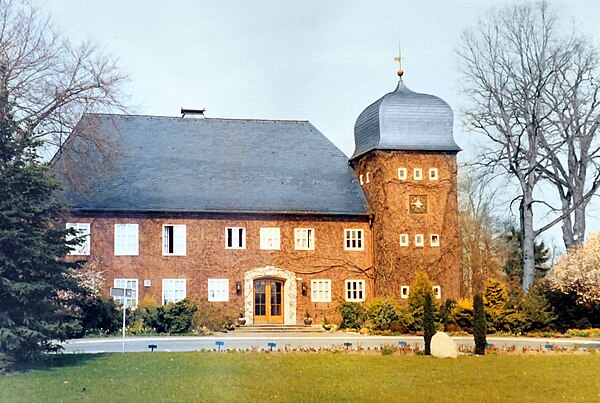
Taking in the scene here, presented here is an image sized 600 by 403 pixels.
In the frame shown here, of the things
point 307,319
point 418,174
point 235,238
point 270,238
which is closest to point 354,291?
point 307,319

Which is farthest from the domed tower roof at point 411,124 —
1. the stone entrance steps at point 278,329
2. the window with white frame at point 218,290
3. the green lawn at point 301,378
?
the green lawn at point 301,378

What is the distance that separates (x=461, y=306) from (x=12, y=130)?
14.6 m

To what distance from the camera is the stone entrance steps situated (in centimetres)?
2712

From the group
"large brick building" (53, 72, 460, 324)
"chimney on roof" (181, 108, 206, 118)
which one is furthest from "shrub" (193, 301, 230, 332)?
"chimney on roof" (181, 108, 206, 118)

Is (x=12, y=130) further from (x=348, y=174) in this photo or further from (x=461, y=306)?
(x=348, y=174)

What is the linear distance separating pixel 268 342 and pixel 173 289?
7453mm

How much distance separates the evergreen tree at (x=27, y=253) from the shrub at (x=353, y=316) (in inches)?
514

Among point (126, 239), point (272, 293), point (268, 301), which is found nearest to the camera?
point (126, 239)

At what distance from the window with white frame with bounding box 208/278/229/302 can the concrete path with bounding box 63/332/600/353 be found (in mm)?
3536

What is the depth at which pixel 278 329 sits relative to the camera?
27500 mm

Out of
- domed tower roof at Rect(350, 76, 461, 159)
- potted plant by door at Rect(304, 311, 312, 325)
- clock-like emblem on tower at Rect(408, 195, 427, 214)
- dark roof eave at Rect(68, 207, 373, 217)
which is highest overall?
domed tower roof at Rect(350, 76, 461, 159)

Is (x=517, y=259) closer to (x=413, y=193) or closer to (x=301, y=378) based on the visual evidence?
(x=413, y=193)

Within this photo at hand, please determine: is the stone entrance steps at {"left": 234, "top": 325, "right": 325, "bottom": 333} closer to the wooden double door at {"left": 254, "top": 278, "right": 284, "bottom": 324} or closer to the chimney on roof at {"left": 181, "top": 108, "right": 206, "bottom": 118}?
the wooden double door at {"left": 254, "top": 278, "right": 284, "bottom": 324}

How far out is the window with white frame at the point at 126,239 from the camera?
27844 millimetres
